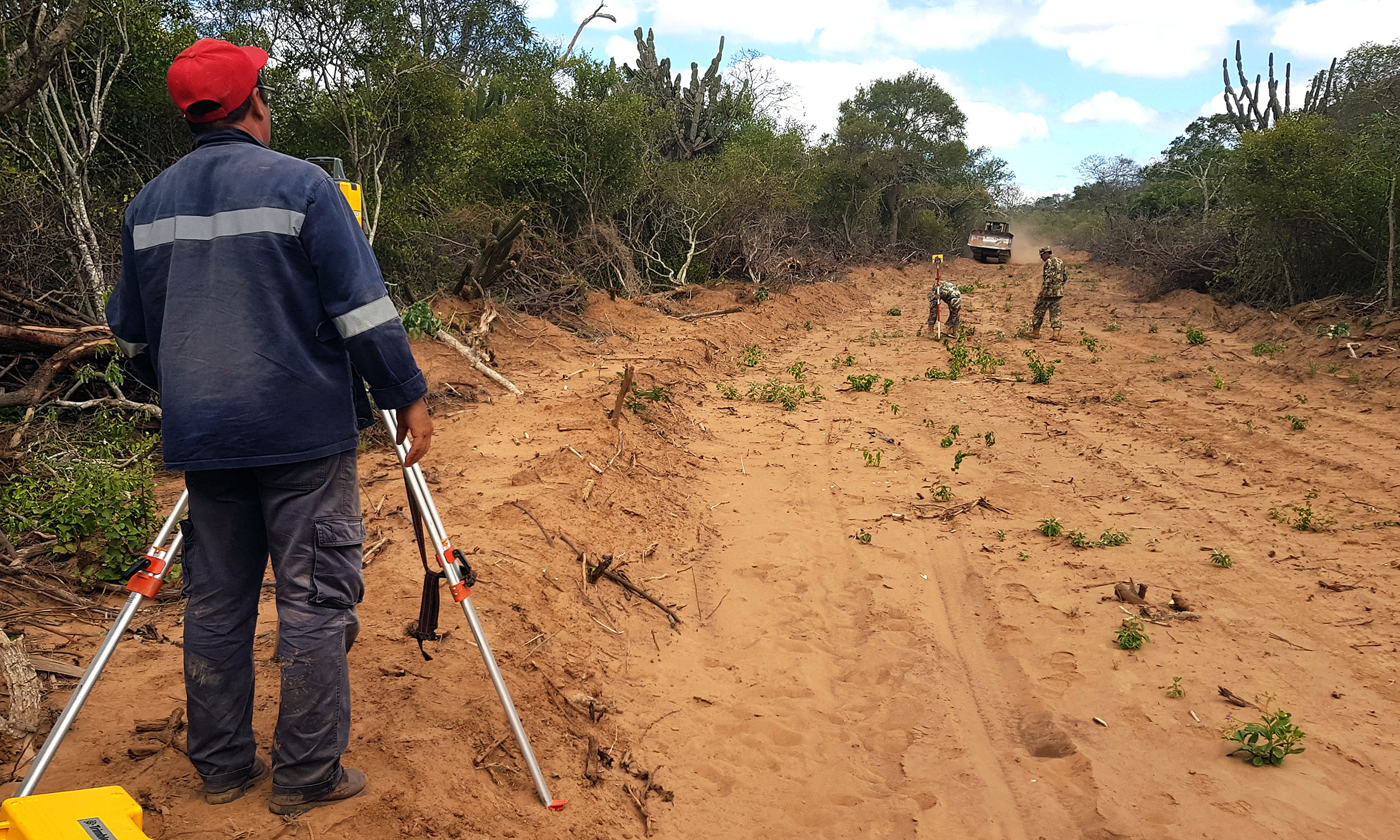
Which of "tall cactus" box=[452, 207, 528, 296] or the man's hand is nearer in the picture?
the man's hand

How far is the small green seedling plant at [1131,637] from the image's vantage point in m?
4.67

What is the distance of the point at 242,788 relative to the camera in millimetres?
2557

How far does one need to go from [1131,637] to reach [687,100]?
24.9 m

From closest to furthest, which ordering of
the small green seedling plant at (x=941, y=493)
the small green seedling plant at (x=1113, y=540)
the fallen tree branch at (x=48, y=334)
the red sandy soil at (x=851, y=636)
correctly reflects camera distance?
1. the red sandy soil at (x=851, y=636)
2. the fallen tree branch at (x=48, y=334)
3. the small green seedling plant at (x=1113, y=540)
4. the small green seedling plant at (x=941, y=493)

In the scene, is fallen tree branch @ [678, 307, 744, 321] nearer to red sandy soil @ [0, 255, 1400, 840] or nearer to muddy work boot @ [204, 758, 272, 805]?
red sandy soil @ [0, 255, 1400, 840]

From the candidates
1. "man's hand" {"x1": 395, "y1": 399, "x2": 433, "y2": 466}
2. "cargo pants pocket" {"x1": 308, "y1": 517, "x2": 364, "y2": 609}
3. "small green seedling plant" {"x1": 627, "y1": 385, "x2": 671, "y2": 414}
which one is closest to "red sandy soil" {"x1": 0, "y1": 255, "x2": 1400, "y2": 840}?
"small green seedling plant" {"x1": 627, "y1": 385, "x2": 671, "y2": 414}

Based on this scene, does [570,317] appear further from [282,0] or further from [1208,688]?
[1208,688]

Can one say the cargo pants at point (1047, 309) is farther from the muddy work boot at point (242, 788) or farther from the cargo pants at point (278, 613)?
the muddy work boot at point (242, 788)

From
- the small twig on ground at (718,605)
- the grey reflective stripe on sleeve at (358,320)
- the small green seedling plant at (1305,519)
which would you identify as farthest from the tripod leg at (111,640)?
the small green seedling plant at (1305,519)

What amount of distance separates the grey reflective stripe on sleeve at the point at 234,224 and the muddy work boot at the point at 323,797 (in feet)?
5.52

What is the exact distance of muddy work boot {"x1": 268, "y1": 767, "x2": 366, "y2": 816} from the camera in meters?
2.48

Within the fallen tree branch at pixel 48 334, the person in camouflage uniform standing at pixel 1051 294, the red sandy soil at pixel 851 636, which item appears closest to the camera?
the red sandy soil at pixel 851 636

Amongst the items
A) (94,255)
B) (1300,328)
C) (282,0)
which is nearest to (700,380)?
(94,255)

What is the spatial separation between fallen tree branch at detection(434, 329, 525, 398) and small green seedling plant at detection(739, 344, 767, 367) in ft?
15.6
